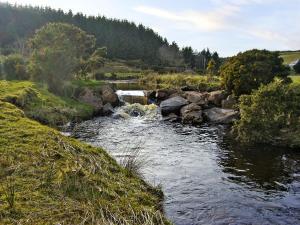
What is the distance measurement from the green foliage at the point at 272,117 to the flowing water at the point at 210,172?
4.47 feet

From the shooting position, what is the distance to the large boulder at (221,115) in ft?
145

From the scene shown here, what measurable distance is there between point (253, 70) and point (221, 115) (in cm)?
730

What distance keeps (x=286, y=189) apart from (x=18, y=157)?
14633mm

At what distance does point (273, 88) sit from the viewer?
32844mm

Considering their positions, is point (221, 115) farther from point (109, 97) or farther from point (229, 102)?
point (109, 97)

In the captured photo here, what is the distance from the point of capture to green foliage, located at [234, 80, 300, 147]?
3206cm

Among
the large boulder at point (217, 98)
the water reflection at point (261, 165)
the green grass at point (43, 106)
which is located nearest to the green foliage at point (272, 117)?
Answer: the water reflection at point (261, 165)

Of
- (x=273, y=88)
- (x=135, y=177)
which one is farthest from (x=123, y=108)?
(x=135, y=177)

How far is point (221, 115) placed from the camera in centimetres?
4528

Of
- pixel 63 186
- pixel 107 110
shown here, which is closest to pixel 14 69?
pixel 107 110

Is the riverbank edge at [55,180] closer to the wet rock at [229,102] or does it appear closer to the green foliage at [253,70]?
the green foliage at [253,70]

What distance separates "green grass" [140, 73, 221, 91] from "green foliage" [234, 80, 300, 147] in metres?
32.3

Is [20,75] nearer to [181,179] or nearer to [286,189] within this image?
[181,179]

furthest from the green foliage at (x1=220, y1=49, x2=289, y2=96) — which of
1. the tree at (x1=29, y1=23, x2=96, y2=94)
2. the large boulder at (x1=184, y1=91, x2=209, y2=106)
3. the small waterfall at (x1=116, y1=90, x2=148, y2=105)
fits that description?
the tree at (x1=29, y1=23, x2=96, y2=94)
